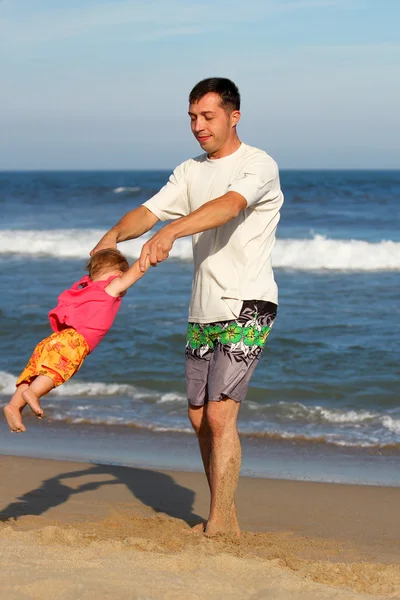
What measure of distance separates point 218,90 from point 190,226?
2.44 feet

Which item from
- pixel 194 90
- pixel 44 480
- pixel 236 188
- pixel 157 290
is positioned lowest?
pixel 44 480

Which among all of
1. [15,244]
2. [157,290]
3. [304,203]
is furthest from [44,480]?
[304,203]

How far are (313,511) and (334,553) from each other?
0.77 meters

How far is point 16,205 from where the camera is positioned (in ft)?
123

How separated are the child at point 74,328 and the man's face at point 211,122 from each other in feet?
2.19

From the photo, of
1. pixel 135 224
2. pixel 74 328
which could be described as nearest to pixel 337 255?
pixel 135 224

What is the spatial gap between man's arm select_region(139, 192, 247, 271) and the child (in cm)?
16

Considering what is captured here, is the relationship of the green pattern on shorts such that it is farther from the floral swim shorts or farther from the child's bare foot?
the child's bare foot

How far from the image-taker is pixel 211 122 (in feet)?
13.2

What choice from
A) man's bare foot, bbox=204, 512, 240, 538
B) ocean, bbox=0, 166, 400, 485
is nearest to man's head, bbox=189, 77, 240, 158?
man's bare foot, bbox=204, 512, 240, 538

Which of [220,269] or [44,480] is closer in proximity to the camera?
[220,269]

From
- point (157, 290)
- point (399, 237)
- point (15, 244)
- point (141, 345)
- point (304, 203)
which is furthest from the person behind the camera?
point (304, 203)

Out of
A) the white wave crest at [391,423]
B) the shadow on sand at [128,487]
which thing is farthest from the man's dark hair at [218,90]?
the white wave crest at [391,423]

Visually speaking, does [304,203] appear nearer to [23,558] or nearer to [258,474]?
[258,474]
